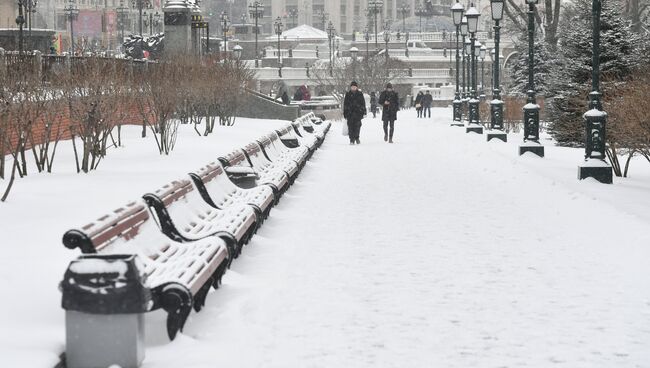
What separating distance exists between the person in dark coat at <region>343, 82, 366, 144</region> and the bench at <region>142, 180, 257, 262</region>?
19976 mm

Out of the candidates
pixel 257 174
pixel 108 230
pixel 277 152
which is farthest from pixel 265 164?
pixel 108 230

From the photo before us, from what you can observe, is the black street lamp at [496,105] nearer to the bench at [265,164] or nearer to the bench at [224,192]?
the bench at [265,164]

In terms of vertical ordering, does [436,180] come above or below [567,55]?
below

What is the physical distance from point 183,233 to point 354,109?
2266 cm

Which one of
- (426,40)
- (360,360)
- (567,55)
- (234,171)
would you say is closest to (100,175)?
(234,171)

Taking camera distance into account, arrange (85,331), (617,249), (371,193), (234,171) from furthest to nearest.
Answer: (371,193)
(234,171)
(617,249)
(85,331)

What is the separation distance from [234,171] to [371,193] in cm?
318

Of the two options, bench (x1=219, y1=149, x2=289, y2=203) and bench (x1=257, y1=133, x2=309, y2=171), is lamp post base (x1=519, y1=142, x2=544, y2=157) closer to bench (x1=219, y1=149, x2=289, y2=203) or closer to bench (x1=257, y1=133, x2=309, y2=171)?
bench (x1=257, y1=133, x2=309, y2=171)

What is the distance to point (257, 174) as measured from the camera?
51.0ft

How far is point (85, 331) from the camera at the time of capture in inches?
249

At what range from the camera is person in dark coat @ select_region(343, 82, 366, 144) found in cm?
3209

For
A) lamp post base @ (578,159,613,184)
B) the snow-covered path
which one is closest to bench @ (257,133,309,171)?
the snow-covered path

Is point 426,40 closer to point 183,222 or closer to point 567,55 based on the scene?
point 567,55

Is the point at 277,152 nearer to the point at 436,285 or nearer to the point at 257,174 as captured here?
the point at 257,174
